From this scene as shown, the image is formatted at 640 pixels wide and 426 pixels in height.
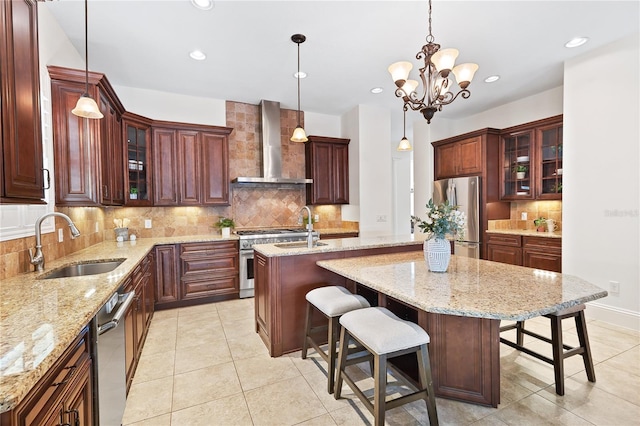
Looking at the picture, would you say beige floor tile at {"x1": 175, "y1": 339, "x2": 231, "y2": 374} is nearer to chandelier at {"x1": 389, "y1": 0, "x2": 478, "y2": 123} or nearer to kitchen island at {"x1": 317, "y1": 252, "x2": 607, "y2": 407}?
kitchen island at {"x1": 317, "y1": 252, "x2": 607, "y2": 407}

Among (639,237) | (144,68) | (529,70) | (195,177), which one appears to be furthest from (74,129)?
(639,237)

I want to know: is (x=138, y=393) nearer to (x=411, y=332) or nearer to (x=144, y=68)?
(x=411, y=332)

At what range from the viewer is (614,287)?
3.18m

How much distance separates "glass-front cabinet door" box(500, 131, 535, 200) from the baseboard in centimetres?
171

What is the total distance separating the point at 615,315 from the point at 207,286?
472 centimetres

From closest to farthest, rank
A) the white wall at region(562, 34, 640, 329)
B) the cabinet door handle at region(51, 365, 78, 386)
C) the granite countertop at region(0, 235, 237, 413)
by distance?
the granite countertop at region(0, 235, 237, 413) < the cabinet door handle at region(51, 365, 78, 386) < the white wall at region(562, 34, 640, 329)

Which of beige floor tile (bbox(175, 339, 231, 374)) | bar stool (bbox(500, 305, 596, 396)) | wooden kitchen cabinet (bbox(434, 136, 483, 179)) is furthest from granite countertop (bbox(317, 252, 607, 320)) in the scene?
wooden kitchen cabinet (bbox(434, 136, 483, 179))

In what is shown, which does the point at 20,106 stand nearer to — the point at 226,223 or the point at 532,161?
the point at 226,223

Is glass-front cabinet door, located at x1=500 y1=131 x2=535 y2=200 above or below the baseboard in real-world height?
above

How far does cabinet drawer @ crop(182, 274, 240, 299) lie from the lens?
394 centimetres

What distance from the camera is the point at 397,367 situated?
220cm

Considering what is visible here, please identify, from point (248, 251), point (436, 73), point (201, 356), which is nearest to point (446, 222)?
point (436, 73)

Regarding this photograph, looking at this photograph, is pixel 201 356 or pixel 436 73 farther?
pixel 201 356

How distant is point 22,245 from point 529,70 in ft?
17.5
